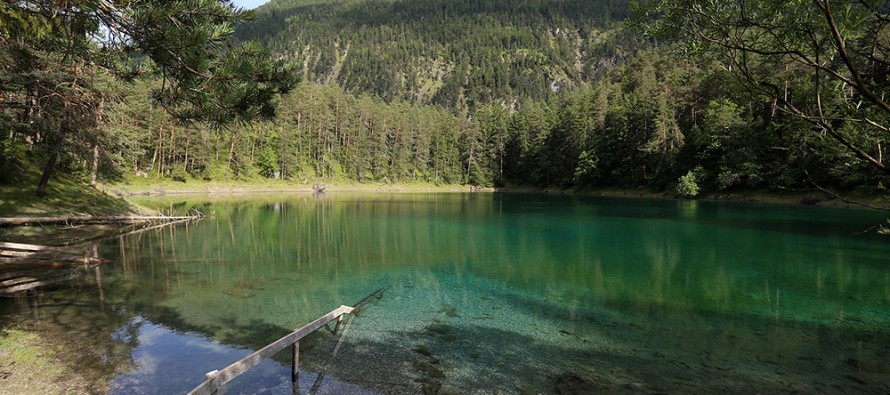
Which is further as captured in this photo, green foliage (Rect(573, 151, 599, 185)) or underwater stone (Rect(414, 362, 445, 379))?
green foliage (Rect(573, 151, 599, 185))

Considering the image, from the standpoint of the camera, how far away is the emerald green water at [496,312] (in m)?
9.06

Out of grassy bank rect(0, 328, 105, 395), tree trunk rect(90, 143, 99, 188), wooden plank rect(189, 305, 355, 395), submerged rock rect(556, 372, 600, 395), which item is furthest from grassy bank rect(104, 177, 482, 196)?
submerged rock rect(556, 372, 600, 395)

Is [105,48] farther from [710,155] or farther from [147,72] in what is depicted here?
[710,155]

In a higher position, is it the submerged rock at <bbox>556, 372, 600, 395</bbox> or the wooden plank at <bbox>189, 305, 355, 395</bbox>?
the wooden plank at <bbox>189, 305, 355, 395</bbox>

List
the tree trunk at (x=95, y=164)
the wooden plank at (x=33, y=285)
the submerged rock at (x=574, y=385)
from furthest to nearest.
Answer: the tree trunk at (x=95, y=164) < the wooden plank at (x=33, y=285) < the submerged rock at (x=574, y=385)

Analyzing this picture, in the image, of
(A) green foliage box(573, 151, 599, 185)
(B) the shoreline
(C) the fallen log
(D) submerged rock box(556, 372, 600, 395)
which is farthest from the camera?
(A) green foliage box(573, 151, 599, 185)

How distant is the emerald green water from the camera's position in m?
9.06

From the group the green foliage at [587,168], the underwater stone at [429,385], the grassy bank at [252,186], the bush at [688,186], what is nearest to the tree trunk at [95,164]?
the grassy bank at [252,186]

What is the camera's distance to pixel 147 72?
6824 millimetres

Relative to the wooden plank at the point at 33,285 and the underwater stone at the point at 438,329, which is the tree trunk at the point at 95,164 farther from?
the underwater stone at the point at 438,329

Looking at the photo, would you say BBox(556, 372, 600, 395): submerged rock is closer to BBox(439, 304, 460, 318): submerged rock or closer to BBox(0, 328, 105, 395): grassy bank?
BBox(439, 304, 460, 318): submerged rock

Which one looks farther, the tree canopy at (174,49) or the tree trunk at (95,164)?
the tree trunk at (95,164)

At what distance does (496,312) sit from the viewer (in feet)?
45.3

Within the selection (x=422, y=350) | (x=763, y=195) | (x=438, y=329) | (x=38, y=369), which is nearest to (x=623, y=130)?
(x=763, y=195)
